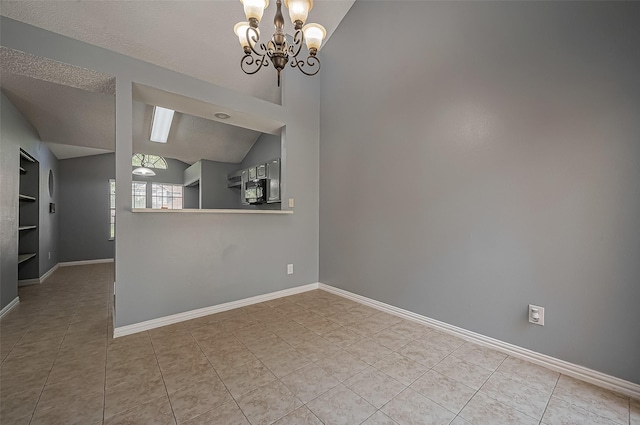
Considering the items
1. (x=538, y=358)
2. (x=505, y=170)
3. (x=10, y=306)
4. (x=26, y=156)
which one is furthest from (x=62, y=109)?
(x=538, y=358)

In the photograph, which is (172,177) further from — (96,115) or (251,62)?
(251,62)

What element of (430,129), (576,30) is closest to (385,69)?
(430,129)

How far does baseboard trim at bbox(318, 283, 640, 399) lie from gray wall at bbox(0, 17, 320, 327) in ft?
5.10

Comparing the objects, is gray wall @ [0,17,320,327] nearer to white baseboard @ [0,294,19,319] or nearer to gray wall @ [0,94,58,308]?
gray wall @ [0,94,58,308]

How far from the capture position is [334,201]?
11.7 feet

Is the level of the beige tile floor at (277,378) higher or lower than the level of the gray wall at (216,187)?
lower

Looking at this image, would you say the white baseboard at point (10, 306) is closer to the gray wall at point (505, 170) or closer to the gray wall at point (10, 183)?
the gray wall at point (10, 183)

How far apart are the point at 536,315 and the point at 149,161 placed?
28.6 feet

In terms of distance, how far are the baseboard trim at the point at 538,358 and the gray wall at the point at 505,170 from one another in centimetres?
5

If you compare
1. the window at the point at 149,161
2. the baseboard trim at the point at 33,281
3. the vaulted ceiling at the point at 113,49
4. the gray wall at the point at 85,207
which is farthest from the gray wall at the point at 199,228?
the window at the point at 149,161

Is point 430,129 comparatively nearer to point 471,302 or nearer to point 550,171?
point 550,171

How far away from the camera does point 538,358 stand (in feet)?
6.31

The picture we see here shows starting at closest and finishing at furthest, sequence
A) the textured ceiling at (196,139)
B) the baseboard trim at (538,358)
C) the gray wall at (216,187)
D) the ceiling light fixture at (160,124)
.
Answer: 1. the baseboard trim at (538,358)
2. the ceiling light fixture at (160,124)
3. the textured ceiling at (196,139)
4. the gray wall at (216,187)

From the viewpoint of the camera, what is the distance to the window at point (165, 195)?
24.6ft
